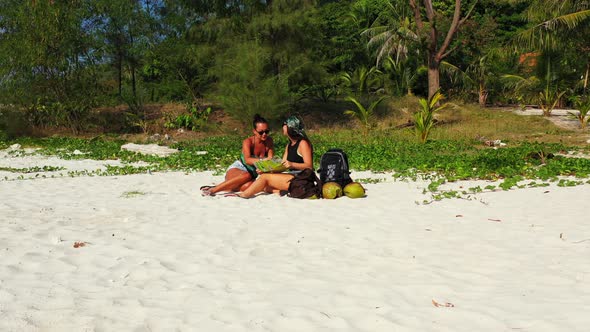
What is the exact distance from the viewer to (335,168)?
287 inches

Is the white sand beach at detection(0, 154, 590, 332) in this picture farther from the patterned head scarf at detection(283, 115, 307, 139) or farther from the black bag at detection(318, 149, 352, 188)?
the patterned head scarf at detection(283, 115, 307, 139)

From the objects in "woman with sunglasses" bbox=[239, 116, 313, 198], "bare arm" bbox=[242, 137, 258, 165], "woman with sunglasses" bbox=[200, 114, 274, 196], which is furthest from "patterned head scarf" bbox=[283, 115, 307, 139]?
"bare arm" bbox=[242, 137, 258, 165]

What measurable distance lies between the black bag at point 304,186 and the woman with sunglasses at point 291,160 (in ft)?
0.38

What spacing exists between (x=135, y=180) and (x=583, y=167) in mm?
8377

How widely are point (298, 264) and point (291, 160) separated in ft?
11.1

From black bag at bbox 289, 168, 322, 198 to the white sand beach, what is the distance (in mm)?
164

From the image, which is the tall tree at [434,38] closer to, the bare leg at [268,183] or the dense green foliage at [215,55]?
the dense green foliage at [215,55]

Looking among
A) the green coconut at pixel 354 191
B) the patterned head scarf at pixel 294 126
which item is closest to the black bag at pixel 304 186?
the green coconut at pixel 354 191

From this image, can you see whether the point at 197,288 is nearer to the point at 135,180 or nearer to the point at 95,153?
the point at 135,180

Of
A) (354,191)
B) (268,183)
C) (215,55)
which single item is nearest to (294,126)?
(268,183)

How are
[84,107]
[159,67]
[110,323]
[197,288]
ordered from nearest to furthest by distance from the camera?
[110,323] < [197,288] < [84,107] < [159,67]

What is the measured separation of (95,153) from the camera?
14195 mm

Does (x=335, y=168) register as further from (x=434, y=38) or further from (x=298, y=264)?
(x=434, y=38)

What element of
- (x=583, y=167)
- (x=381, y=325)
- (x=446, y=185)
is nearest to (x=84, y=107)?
(x=446, y=185)
